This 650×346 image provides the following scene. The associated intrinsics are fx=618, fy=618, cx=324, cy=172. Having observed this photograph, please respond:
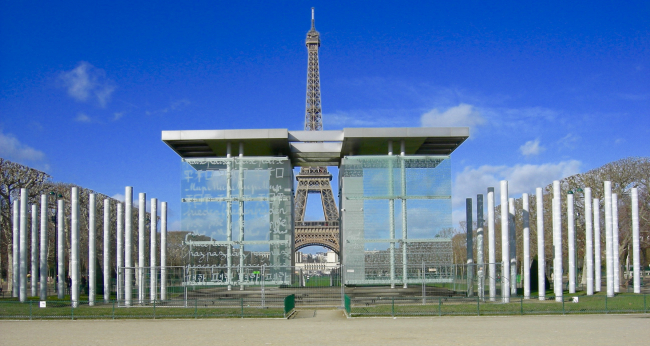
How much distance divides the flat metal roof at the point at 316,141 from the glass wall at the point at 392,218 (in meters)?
1.39

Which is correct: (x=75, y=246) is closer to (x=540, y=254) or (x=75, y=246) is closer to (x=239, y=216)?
(x=239, y=216)

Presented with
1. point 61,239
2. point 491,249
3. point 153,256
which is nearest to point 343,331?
point 491,249

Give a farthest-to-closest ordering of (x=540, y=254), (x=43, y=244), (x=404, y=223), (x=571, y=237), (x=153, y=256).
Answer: (x=404, y=223) → (x=43, y=244) → (x=571, y=237) → (x=153, y=256) → (x=540, y=254)

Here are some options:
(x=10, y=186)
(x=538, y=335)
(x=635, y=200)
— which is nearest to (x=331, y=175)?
(x=10, y=186)

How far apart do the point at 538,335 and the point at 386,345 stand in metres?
5.14

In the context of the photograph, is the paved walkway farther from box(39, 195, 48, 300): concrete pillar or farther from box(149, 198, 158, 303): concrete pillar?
box(39, 195, 48, 300): concrete pillar

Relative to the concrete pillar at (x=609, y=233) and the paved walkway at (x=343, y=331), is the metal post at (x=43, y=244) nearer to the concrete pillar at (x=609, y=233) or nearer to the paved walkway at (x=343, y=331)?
the paved walkway at (x=343, y=331)

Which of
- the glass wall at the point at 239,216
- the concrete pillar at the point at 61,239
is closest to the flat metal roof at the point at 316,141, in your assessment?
the glass wall at the point at 239,216

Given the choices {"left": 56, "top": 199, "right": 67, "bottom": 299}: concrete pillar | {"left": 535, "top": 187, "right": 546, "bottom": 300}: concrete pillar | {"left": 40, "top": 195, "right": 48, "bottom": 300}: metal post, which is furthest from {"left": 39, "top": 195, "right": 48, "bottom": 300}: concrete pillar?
{"left": 535, "top": 187, "right": 546, "bottom": 300}: concrete pillar

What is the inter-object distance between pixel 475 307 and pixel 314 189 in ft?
192

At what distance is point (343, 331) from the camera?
20.6 m

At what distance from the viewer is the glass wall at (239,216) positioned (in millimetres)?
35531

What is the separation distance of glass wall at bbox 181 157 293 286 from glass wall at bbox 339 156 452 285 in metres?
3.83

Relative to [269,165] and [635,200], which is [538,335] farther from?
[269,165]
